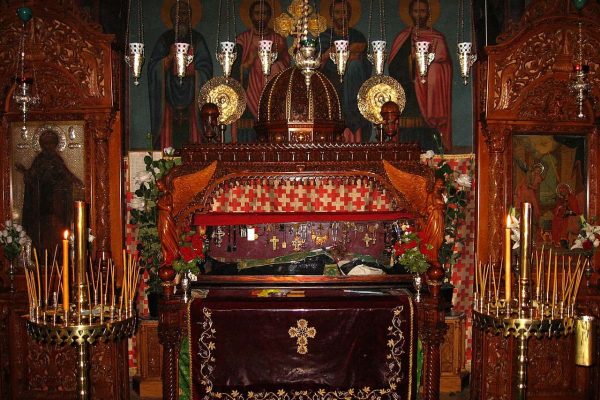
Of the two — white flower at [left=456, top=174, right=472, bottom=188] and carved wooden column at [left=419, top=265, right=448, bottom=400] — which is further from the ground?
white flower at [left=456, top=174, right=472, bottom=188]

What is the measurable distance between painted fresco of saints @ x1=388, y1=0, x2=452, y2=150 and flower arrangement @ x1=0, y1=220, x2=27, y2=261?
3517mm

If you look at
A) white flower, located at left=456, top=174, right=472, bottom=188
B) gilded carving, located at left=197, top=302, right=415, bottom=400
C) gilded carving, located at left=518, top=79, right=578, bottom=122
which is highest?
gilded carving, located at left=518, top=79, right=578, bottom=122

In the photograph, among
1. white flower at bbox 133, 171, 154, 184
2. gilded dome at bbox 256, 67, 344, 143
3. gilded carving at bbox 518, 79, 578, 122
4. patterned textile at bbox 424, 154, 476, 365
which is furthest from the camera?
patterned textile at bbox 424, 154, 476, 365

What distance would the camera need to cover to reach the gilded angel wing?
4754mm

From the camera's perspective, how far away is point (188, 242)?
16.9 ft

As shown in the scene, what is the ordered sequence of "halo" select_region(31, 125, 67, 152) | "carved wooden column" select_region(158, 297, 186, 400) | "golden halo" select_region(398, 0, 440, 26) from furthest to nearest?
"golden halo" select_region(398, 0, 440, 26)
"halo" select_region(31, 125, 67, 152)
"carved wooden column" select_region(158, 297, 186, 400)

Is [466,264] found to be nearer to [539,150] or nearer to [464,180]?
[464,180]

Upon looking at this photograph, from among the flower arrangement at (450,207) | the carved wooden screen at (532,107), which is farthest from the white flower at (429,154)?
the carved wooden screen at (532,107)

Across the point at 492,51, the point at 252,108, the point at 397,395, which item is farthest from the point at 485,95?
the point at 397,395

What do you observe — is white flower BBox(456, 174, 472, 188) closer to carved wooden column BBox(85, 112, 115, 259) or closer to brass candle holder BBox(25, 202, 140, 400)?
carved wooden column BBox(85, 112, 115, 259)

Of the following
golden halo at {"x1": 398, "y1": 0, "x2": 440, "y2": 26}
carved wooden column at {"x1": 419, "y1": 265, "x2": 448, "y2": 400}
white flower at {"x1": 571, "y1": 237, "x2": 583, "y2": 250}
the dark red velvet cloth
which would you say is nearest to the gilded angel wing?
carved wooden column at {"x1": 419, "y1": 265, "x2": 448, "y2": 400}

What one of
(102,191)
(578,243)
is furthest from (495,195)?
(102,191)

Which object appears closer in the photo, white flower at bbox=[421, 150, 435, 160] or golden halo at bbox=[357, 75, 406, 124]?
white flower at bbox=[421, 150, 435, 160]

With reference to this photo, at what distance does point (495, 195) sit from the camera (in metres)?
5.60
